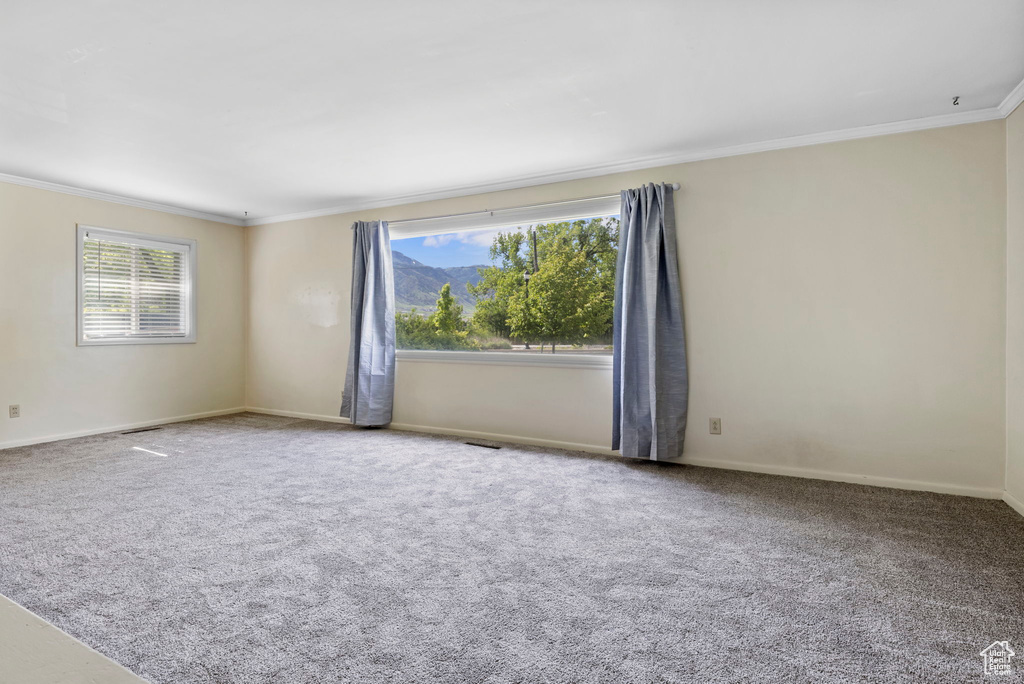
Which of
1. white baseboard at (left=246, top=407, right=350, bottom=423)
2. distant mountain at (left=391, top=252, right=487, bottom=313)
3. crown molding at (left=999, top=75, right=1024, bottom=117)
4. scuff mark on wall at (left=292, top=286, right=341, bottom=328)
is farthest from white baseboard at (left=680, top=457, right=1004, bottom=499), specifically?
scuff mark on wall at (left=292, top=286, right=341, bottom=328)

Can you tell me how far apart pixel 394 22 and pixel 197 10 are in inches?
30.8

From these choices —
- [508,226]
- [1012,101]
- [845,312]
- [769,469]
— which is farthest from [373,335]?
[1012,101]

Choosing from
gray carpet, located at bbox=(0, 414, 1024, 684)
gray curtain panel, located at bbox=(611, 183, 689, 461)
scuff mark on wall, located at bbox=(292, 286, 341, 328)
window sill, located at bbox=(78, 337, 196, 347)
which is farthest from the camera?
scuff mark on wall, located at bbox=(292, 286, 341, 328)

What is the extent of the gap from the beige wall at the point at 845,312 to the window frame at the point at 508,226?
0.31 ft

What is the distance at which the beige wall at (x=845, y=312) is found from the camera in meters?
3.12

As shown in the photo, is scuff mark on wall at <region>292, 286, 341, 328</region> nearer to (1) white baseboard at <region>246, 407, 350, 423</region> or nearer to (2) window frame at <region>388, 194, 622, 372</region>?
(2) window frame at <region>388, 194, 622, 372</region>

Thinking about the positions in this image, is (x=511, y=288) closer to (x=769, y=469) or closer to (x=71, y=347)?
(x=769, y=469)

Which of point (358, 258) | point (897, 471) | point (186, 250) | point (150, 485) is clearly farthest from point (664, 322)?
point (186, 250)

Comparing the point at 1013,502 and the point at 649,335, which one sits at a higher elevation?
the point at 649,335

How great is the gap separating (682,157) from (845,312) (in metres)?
1.58

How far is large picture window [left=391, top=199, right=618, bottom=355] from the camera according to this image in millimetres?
4375

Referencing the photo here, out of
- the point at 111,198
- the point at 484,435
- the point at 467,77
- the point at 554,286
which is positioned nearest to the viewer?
the point at 467,77

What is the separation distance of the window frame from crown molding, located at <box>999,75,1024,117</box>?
2304mm

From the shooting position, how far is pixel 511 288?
478 centimetres
